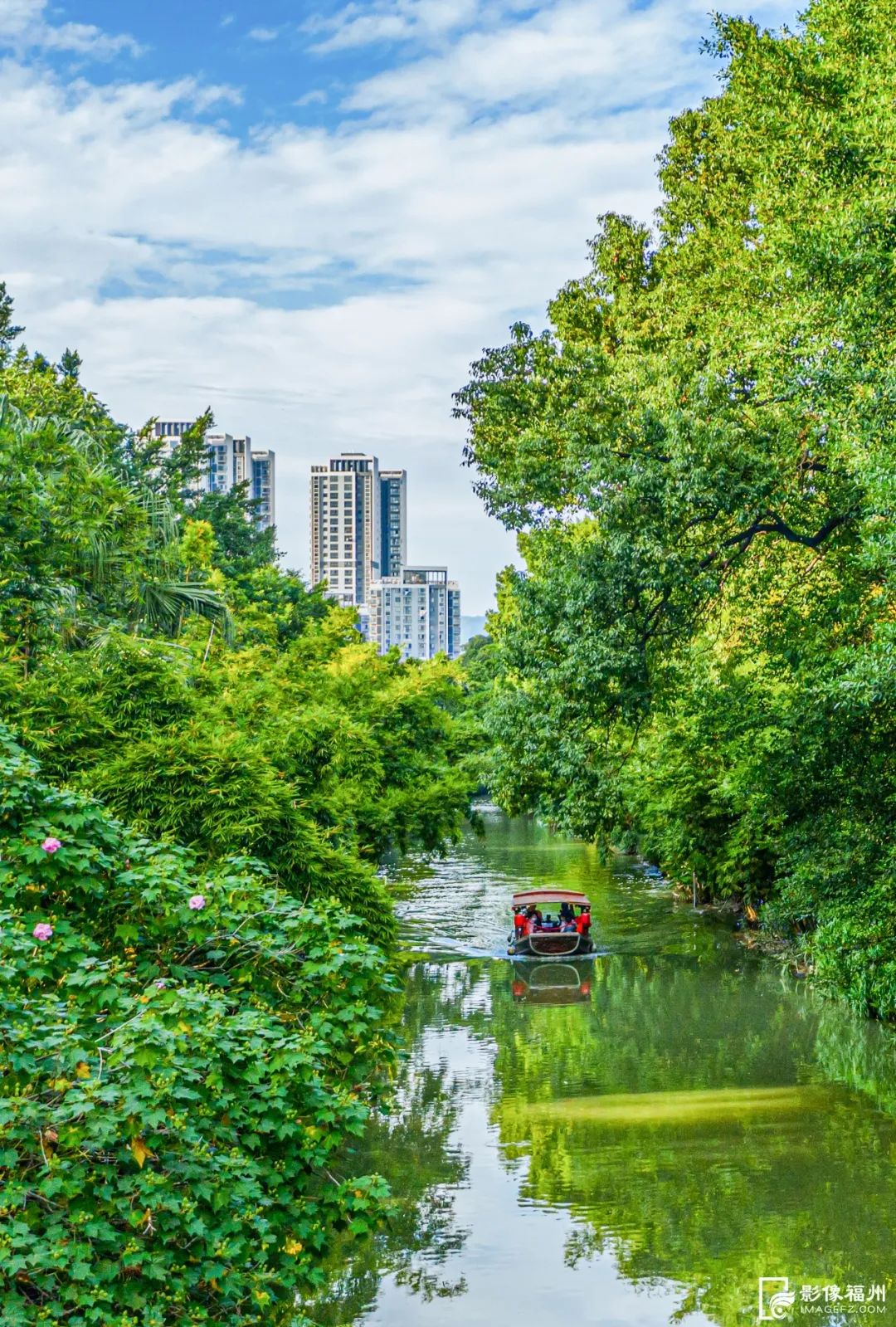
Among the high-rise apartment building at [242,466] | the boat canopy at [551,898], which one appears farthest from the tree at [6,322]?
the high-rise apartment building at [242,466]

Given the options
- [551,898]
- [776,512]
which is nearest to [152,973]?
[776,512]

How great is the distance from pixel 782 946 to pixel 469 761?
6.92 metres

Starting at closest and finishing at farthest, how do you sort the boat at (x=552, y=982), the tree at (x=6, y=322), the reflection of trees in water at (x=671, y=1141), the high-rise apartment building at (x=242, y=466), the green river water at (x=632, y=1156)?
the green river water at (x=632, y=1156), the reflection of trees in water at (x=671, y=1141), the boat at (x=552, y=982), the tree at (x=6, y=322), the high-rise apartment building at (x=242, y=466)

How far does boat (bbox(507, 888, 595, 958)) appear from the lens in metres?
24.9

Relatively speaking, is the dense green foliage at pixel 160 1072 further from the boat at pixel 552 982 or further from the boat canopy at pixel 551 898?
the boat canopy at pixel 551 898

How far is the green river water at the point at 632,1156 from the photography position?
9664 mm

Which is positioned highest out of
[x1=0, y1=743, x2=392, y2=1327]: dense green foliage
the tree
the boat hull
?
the tree

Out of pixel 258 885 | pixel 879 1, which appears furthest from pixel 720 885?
pixel 258 885

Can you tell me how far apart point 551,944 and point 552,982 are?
5.55 feet

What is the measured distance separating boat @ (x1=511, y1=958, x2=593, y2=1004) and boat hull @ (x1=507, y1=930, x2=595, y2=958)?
18 cm

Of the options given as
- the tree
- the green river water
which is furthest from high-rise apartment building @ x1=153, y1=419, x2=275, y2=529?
the green river water

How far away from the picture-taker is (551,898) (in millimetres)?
25406

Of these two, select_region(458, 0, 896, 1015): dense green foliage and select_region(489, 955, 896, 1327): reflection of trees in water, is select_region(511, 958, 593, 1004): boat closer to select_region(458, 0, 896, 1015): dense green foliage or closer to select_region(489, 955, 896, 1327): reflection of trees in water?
select_region(489, 955, 896, 1327): reflection of trees in water

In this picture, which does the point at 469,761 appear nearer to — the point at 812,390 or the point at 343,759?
the point at 343,759
